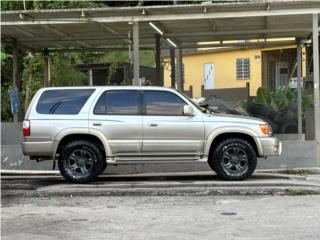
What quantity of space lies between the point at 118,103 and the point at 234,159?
246cm

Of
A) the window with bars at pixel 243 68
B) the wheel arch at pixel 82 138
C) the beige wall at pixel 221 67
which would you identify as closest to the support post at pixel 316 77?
the wheel arch at pixel 82 138

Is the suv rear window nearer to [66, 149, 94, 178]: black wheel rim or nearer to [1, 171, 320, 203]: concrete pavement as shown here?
[66, 149, 94, 178]: black wheel rim

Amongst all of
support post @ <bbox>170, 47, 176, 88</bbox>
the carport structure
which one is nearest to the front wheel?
the carport structure

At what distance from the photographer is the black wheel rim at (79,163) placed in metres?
12.0

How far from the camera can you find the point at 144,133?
39.4ft

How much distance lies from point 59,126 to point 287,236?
5.68 meters

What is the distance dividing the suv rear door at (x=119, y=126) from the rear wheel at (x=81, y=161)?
0.32m

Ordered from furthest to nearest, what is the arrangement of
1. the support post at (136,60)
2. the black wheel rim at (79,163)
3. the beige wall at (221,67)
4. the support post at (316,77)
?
1. the beige wall at (221,67)
2. the support post at (136,60)
3. the support post at (316,77)
4. the black wheel rim at (79,163)

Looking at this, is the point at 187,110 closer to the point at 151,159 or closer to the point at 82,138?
the point at 151,159

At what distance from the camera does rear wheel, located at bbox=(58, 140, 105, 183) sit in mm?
11984

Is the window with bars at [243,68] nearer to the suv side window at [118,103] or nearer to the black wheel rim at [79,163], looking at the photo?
the suv side window at [118,103]

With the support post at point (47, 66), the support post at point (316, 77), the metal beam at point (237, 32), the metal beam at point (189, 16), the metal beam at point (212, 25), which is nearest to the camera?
the support post at point (316, 77)

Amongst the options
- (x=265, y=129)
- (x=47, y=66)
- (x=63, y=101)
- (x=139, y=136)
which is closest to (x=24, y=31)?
(x=47, y=66)

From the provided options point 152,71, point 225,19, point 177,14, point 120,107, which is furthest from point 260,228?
point 152,71
